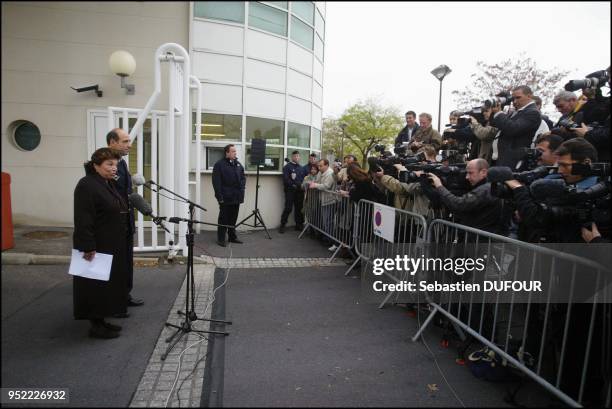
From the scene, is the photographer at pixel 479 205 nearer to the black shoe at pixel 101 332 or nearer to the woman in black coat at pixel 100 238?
the woman in black coat at pixel 100 238

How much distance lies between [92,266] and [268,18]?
786 cm

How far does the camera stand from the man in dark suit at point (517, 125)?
4.69 meters

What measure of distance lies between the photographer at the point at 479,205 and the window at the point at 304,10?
24.5 ft

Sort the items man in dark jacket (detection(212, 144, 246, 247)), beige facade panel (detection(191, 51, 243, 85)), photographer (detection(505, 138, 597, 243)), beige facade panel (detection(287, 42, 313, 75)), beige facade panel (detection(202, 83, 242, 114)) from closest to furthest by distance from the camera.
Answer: photographer (detection(505, 138, 597, 243)), man in dark jacket (detection(212, 144, 246, 247)), beige facade panel (detection(191, 51, 243, 85)), beige facade panel (detection(202, 83, 242, 114)), beige facade panel (detection(287, 42, 313, 75))

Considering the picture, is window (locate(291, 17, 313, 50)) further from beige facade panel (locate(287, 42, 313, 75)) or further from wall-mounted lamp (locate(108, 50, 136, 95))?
wall-mounted lamp (locate(108, 50, 136, 95))

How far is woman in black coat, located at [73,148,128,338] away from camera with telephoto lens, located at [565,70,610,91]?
176 inches

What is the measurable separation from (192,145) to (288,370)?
6.75 metres

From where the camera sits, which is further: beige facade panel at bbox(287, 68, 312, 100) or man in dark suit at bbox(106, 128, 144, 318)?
beige facade panel at bbox(287, 68, 312, 100)

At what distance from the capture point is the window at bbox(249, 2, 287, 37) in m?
9.24

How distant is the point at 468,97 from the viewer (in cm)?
2002

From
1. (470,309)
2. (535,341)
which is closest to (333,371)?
(470,309)

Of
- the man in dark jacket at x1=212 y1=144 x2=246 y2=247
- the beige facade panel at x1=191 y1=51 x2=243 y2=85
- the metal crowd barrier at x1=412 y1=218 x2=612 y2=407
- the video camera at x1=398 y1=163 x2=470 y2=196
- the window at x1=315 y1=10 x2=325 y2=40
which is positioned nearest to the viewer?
the metal crowd barrier at x1=412 y1=218 x2=612 y2=407

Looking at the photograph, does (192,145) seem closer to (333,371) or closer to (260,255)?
(260,255)

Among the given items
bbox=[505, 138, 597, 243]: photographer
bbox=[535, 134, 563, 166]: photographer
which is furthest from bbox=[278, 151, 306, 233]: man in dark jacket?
bbox=[505, 138, 597, 243]: photographer
